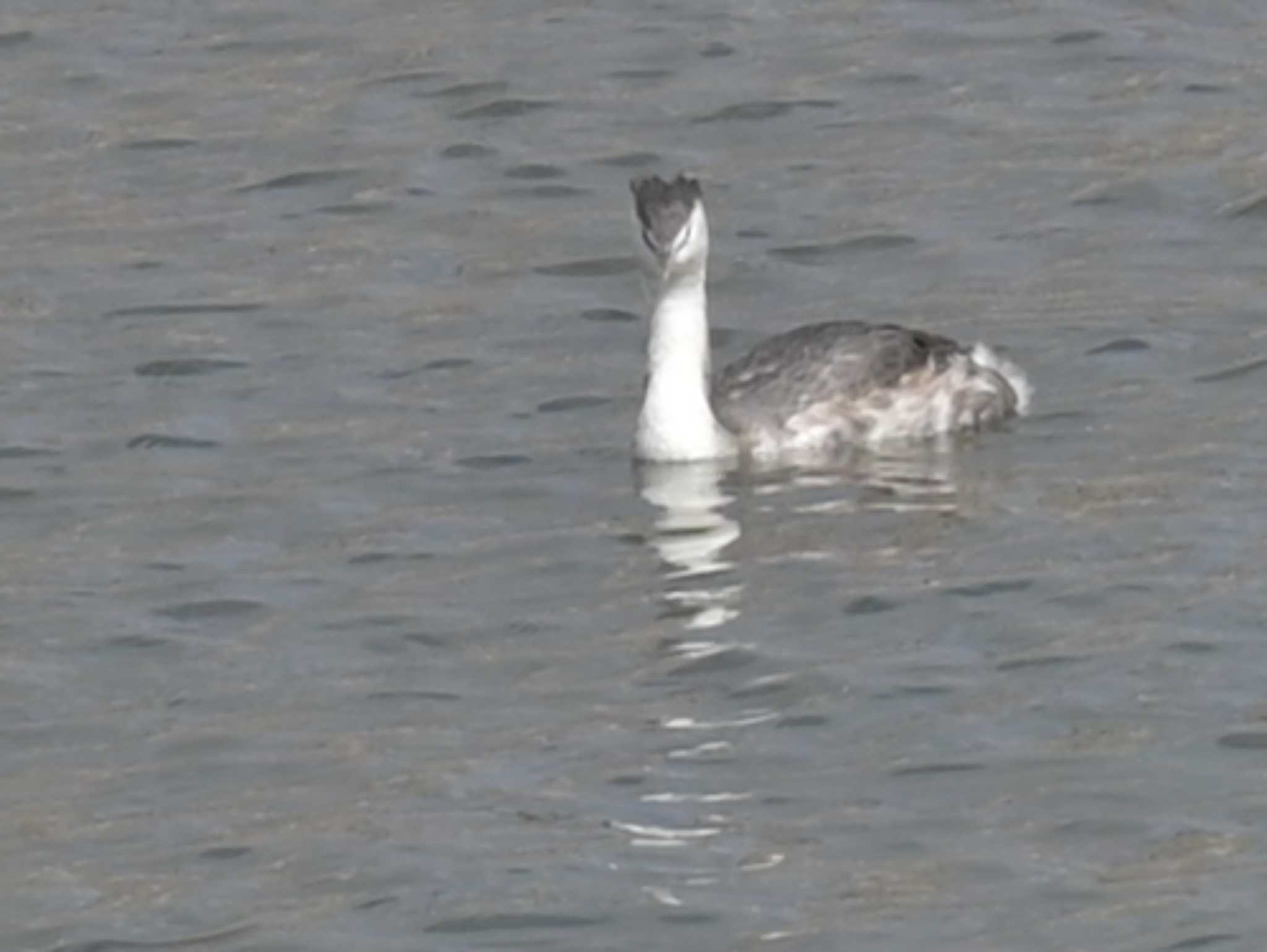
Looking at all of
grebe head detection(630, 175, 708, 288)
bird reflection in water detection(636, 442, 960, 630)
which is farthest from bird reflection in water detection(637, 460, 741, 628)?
grebe head detection(630, 175, 708, 288)

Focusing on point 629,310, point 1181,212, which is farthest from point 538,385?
point 1181,212

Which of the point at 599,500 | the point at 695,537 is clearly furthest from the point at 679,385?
the point at 695,537

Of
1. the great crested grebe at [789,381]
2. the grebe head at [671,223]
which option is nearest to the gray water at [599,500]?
the great crested grebe at [789,381]

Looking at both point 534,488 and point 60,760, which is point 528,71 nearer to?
point 534,488

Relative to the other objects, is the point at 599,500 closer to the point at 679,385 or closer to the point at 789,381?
the point at 679,385

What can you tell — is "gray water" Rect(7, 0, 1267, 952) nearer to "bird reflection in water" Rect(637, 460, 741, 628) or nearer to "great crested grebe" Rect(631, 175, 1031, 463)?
"bird reflection in water" Rect(637, 460, 741, 628)

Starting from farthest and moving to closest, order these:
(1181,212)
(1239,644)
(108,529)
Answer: (1181,212) → (108,529) → (1239,644)

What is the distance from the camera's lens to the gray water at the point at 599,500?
1268 centimetres

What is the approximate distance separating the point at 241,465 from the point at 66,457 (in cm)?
63

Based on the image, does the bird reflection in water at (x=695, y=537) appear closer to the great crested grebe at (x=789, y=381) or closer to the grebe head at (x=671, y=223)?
the great crested grebe at (x=789, y=381)

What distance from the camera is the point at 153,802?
13.3 m

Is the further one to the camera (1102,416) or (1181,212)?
(1181,212)

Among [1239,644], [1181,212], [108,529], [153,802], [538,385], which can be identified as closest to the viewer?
[153,802]

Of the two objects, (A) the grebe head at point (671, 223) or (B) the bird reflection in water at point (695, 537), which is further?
(A) the grebe head at point (671, 223)
